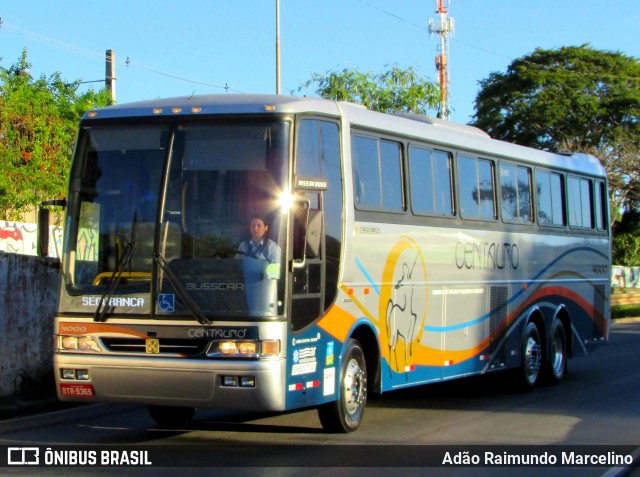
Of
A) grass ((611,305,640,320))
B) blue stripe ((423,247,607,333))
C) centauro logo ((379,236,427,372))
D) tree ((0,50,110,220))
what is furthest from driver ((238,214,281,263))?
grass ((611,305,640,320))

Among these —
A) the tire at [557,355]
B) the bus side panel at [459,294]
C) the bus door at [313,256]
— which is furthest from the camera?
the tire at [557,355]

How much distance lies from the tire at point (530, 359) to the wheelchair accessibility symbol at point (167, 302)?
24.3 ft

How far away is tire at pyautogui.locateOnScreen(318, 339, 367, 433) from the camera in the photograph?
10352 mm

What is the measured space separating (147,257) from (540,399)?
6.86 meters

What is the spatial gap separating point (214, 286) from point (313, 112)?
2051mm

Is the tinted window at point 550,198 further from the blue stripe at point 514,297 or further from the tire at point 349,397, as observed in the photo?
the tire at point 349,397

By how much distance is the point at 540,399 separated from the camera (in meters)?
14.1

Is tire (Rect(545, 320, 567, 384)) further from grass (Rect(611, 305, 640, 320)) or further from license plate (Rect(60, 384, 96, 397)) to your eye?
grass (Rect(611, 305, 640, 320))

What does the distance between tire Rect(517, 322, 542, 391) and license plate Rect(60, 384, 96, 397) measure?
302 inches

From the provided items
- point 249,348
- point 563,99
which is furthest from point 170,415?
point 563,99

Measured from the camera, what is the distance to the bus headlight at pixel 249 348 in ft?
29.8

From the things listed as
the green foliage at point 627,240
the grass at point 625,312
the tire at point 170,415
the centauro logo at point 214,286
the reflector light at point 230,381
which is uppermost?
the green foliage at point 627,240

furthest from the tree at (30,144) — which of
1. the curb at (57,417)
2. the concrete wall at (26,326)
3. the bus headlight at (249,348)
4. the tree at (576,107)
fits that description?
the tree at (576,107)

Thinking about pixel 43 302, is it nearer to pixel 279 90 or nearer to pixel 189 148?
pixel 189 148
